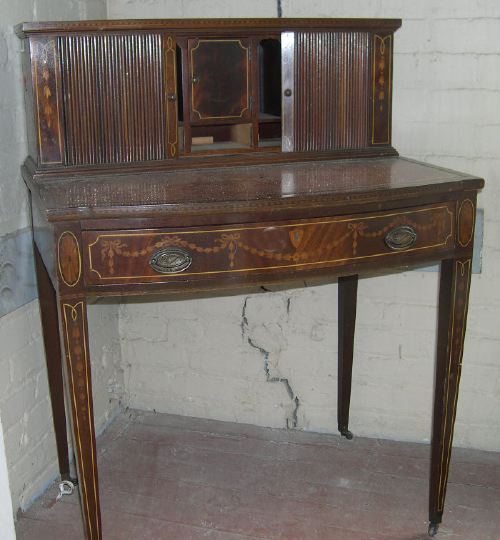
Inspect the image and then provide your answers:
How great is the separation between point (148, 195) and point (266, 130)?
62 centimetres

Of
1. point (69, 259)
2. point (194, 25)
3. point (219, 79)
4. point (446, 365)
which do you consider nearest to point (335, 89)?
point (219, 79)

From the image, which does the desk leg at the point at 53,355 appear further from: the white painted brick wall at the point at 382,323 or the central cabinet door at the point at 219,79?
the central cabinet door at the point at 219,79

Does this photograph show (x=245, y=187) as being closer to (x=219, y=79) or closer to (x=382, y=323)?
(x=219, y=79)

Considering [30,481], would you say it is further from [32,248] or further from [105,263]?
[105,263]

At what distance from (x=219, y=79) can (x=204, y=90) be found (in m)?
0.05

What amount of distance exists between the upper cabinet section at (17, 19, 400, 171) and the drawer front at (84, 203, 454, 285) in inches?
19.0

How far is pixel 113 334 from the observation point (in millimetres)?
2822

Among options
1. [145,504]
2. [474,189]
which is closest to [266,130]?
[474,189]

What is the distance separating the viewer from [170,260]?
5.59 ft

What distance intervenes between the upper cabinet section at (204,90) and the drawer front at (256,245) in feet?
1.58

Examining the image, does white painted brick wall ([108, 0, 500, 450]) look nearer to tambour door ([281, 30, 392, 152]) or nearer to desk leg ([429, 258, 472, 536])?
tambour door ([281, 30, 392, 152])

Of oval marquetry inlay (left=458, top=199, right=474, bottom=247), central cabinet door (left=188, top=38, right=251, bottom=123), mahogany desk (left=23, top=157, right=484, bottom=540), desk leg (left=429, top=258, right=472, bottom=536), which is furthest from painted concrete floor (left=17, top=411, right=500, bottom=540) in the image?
central cabinet door (left=188, top=38, right=251, bottom=123)

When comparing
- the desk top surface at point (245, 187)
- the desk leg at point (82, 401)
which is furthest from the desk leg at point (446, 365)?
the desk leg at point (82, 401)

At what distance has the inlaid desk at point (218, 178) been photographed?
1688 mm
